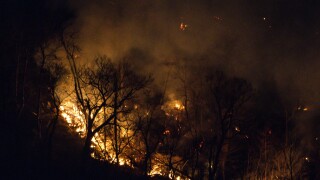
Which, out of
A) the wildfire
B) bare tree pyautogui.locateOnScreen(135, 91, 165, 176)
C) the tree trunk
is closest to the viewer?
the tree trunk

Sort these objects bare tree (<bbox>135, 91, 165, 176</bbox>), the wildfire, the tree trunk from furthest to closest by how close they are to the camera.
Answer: bare tree (<bbox>135, 91, 165, 176</bbox>) → the wildfire → the tree trunk

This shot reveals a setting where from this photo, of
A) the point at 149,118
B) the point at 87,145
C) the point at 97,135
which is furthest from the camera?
the point at 149,118

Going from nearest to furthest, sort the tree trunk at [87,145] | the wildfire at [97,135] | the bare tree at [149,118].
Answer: the tree trunk at [87,145] → the wildfire at [97,135] → the bare tree at [149,118]

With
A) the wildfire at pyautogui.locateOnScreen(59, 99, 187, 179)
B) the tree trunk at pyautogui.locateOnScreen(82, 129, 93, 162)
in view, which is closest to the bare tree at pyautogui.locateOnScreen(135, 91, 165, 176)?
the wildfire at pyautogui.locateOnScreen(59, 99, 187, 179)

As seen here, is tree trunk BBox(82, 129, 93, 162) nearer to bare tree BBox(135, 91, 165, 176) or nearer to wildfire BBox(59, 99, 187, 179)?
wildfire BBox(59, 99, 187, 179)

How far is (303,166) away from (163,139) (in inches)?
416

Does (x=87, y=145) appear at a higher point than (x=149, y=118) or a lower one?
lower

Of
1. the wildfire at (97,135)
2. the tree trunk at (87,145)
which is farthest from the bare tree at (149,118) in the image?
the tree trunk at (87,145)

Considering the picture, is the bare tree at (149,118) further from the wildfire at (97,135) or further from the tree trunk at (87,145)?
the tree trunk at (87,145)

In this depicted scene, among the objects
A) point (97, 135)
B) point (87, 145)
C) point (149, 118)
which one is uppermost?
point (149, 118)

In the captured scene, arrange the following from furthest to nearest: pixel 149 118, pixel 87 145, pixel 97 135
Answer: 1. pixel 149 118
2. pixel 97 135
3. pixel 87 145

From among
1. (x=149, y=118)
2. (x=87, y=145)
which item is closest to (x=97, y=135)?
(x=149, y=118)

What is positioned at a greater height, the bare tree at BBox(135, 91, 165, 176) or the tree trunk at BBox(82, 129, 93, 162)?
the bare tree at BBox(135, 91, 165, 176)

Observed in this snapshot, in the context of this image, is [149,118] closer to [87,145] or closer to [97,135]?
[97,135]
